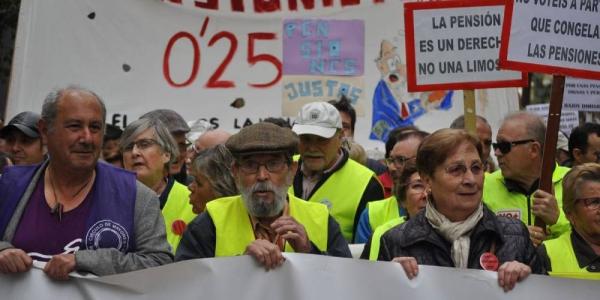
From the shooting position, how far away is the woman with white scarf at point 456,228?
4.88 meters

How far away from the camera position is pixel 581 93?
9938 millimetres

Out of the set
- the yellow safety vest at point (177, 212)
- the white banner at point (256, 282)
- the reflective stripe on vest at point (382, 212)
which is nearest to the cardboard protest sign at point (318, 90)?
the yellow safety vest at point (177, 212)

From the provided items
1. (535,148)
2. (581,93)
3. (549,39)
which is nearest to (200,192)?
(535,148)

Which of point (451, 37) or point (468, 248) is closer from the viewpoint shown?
point (468, 248)

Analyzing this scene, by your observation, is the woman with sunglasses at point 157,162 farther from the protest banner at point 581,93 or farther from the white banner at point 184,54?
the protest banner at point 581,93

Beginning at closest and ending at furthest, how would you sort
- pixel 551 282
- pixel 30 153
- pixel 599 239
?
pixel 551 282
pixel 599 239
pixel 30 153

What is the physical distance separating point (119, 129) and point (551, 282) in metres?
5.48

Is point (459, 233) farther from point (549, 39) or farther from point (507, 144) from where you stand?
point (507, 144)

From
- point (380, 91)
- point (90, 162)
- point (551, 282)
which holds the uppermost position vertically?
point (380, 91)

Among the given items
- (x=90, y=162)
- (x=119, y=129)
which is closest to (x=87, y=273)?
(x=90, y=162)

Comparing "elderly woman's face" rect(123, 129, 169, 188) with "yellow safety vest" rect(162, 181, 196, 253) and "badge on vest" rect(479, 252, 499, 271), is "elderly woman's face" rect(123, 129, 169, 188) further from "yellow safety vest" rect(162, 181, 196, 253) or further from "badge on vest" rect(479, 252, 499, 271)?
"badge on vest" rect(479, 252, 499, 271)

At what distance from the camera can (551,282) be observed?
4770mm

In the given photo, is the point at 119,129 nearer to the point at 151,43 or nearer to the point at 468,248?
the point at 151,43

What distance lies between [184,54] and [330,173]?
3235 millimetres
